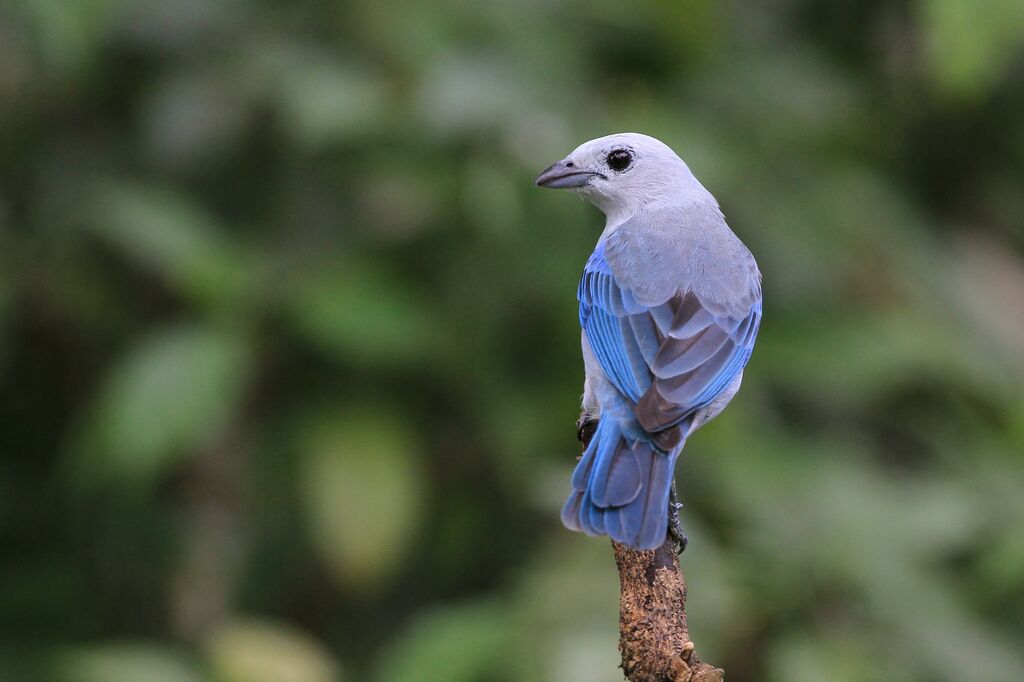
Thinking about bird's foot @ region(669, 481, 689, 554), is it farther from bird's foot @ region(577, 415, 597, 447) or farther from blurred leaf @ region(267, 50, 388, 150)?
blurred leaf @ region(267, 50, 388, 150)

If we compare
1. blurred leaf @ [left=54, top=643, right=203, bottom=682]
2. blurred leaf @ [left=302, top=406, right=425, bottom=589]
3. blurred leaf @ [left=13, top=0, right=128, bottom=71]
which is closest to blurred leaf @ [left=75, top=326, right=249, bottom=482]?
blurred leaf @ [left=302, top=406, right=425, bottom=589]

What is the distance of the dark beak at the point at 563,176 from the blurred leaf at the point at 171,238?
5.61ft

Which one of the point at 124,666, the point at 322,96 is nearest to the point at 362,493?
the point at 124,666

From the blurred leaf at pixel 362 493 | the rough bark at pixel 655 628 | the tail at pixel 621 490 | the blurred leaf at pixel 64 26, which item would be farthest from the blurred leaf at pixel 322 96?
the rough bark at pixel 655 628

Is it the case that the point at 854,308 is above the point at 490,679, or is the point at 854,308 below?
above

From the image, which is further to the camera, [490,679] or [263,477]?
[263,477]

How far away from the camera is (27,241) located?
5457mm

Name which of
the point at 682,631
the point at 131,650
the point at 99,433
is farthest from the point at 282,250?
the point at 682,631

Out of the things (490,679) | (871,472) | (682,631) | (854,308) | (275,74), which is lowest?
(682,631)

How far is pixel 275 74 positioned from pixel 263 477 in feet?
5.40

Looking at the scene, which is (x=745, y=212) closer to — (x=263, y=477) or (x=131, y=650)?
(x=263, y=477)

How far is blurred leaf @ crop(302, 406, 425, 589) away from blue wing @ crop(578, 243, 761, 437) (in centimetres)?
Answer: 158

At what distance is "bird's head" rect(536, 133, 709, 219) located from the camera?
12.5 feet

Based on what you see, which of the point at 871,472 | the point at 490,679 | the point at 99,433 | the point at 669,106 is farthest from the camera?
the point at 669,106
